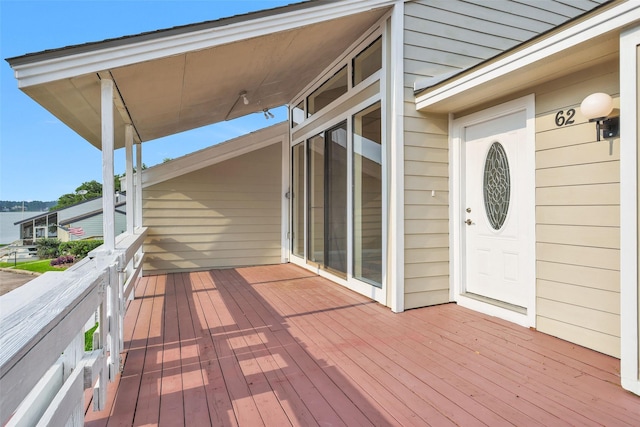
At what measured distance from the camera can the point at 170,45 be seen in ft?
8.63

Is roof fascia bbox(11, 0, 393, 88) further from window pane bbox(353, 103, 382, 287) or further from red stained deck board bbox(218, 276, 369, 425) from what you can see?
red stained deck board bbox(218, 276, 369, 425)

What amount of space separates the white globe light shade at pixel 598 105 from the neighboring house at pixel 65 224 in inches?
572

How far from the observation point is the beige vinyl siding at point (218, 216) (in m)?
6.15

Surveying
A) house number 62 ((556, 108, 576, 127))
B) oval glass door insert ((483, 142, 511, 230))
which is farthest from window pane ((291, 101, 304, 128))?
house number 62 ((556, 108, 576, 127))

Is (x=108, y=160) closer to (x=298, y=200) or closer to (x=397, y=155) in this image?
(x=397, y=155)

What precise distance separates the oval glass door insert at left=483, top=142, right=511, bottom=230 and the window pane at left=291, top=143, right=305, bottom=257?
3362 mm

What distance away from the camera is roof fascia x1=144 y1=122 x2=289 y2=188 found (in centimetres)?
605

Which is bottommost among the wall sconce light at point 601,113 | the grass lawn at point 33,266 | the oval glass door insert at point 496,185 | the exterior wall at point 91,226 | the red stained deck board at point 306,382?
the grass lawn at point 33,266

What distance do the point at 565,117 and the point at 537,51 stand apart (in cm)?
62

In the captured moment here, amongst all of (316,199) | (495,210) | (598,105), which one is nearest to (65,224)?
(316,199)

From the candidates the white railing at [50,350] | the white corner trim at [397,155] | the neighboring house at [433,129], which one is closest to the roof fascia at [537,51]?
the neighboring house at [433,129]

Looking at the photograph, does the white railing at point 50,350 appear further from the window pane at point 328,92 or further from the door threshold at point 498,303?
the window pane at point 328,92

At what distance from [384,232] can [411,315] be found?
3.00 ft

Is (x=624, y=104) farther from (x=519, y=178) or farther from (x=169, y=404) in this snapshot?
(x=169, y=404)
